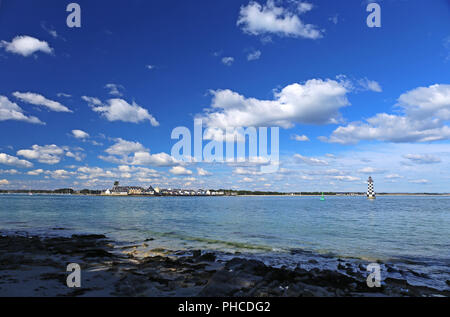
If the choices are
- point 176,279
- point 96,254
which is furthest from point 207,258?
point 96,254

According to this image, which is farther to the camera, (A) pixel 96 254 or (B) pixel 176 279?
(A) pixel 96 254

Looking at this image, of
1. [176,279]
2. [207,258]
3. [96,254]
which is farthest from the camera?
[96,254]

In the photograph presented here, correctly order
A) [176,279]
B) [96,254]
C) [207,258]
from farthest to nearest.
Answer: [96,254]
[207,258]
[176,279]

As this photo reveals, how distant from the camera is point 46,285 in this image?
953 cm

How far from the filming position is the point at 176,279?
34.9 ft

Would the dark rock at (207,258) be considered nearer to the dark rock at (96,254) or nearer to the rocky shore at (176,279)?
the rocky shore at (176,279)

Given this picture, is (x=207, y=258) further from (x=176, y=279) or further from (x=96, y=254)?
(x=96, y=254)

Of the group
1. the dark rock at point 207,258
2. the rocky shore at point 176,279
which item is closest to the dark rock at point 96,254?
the rocky shore at point 176,279

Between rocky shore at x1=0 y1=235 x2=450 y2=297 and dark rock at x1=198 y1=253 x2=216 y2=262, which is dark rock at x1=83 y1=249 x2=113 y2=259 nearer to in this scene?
rocky shore at x1=0 y1=235 x2=450 y2=297

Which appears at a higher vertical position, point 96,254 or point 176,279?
point 176,279

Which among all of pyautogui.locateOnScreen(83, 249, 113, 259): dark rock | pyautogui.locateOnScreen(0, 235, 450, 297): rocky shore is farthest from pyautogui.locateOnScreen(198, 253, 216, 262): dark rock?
pyautogui.locateOnScreen(83, 249, 113, 259): dark rock
